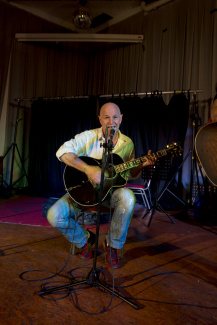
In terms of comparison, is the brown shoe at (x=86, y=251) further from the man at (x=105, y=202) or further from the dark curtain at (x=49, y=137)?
the dark curtain at (x=49, y=137)

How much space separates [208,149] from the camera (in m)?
1.29

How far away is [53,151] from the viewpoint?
6691 millimetres

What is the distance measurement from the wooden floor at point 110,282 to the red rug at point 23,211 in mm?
495

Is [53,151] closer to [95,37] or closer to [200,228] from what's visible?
[95,37]

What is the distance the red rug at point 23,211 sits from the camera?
365cm

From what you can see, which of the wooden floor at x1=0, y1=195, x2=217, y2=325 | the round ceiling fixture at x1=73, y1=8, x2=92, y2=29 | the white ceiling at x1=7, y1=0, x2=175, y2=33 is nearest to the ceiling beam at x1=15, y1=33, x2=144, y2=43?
the round ceiling fixture at x1=73, y1=8, x2=92, y2=29

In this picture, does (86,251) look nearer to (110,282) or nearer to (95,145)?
(110,282)

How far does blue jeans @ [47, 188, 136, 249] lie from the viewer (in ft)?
7.14

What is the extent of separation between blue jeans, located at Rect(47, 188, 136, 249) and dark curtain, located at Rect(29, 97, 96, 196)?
436 cm

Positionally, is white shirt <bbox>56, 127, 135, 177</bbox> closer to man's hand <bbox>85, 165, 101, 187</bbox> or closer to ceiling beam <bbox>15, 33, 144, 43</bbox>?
man's hand <bbox>85, 165, 101, 187</bbox>

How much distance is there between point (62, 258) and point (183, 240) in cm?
161

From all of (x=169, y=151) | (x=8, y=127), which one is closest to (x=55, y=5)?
(x=8, y=127)

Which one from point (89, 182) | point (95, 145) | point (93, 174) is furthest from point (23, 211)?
point (93, 174)

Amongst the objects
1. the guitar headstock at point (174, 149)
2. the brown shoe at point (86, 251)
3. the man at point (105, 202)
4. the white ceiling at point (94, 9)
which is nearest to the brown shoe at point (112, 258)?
the man at point (105, 202)
